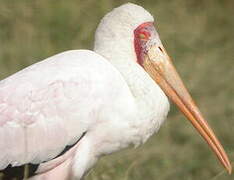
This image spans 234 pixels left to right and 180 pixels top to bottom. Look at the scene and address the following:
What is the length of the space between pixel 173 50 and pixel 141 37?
156 inches

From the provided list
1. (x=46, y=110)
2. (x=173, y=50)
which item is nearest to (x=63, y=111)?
(x=46, y=110)

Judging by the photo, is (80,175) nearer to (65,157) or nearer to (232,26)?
(65,157)

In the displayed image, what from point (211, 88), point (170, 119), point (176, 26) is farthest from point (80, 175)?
point (176, 26)

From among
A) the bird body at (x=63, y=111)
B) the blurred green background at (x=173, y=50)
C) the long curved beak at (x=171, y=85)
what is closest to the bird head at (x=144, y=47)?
the long curved beak at (x=171, y=85)

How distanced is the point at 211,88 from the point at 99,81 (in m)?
A: 3.87

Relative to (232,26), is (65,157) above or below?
above

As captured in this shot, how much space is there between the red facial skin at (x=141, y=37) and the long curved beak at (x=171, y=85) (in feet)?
0.19

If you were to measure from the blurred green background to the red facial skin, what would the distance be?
5.74ft

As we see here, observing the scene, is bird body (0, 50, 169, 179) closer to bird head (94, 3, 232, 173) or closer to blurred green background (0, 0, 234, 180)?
bird head (94, 3, 232, 173)

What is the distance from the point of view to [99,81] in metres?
5.36

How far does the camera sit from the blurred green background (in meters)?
7.96

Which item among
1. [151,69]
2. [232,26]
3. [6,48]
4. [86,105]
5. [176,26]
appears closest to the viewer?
[86,105]

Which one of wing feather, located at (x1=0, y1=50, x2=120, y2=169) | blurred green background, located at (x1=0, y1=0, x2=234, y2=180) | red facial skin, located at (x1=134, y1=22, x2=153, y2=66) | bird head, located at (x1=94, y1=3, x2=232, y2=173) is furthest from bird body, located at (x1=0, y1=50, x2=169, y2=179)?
blurred green background, located at (x1=0, y1=0, x2=234, y2=180)

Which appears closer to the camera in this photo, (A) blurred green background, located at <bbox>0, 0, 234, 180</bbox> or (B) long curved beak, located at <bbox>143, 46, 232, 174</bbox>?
(B) long curved beak, located at <bbox>143, 46, 232, 174</bbox>
